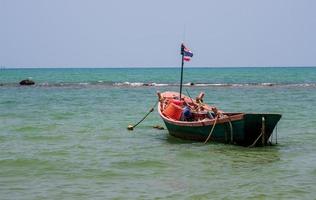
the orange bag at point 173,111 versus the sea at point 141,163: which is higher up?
the orange bag at point 173,111

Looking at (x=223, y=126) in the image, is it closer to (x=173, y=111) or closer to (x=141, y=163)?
(x=141, y=163)

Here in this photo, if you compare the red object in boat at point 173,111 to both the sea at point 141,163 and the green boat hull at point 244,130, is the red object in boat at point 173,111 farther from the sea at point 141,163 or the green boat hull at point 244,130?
the green boat hull at point 244,130

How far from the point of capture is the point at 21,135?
20562 mm

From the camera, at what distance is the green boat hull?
16359 mm

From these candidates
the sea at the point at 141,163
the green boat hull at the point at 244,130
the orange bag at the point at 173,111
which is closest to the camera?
the sea at the point at 141,163

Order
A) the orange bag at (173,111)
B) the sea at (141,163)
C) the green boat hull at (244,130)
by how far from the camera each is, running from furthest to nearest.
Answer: the orange bag at (173,111) < the green boat hull at (244,130) < the sea at (141,163)

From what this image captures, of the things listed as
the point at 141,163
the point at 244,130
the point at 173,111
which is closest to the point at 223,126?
the point at 244,130

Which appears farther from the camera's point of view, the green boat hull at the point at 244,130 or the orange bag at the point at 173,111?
the orange bag at the point at 173,111

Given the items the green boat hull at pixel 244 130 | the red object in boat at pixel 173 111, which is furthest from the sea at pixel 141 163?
the red object in boat at pixel 173 111

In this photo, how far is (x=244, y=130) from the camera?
54.6ft

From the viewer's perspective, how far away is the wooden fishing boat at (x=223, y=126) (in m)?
16.4

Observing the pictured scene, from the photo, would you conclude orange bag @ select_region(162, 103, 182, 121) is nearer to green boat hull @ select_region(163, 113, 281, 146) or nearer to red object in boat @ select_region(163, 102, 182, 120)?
red object in boat @ select_region(163, 102, 182, 120)

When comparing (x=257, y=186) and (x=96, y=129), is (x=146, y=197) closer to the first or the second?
(x=257, y=186)

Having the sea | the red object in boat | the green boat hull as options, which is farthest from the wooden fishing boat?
the sea
